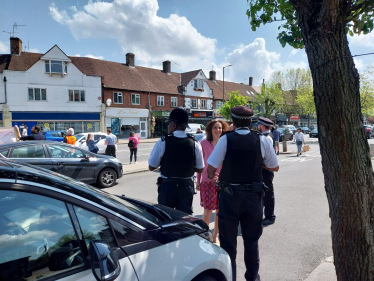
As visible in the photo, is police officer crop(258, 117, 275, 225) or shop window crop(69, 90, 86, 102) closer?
police officer crop(258, 117, 275, 225)

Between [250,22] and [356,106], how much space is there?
94.8 inches

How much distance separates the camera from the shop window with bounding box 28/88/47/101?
1079 inches

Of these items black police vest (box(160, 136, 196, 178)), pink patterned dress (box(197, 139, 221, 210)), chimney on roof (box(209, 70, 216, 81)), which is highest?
chimney on roof (box(209, 70, 216, 81))

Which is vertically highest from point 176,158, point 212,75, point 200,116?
point 212,75

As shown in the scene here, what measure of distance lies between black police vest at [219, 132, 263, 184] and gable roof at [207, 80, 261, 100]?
134 feet

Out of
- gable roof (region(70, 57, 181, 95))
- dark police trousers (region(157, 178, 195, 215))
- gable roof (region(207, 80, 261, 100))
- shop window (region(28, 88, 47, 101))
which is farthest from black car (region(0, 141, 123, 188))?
gable roof (region(207, 80, 261, 100))

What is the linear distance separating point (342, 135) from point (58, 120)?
30205 millimetres

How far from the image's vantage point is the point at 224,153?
9.91ft

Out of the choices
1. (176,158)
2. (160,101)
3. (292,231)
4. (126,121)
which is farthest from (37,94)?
(292,231)

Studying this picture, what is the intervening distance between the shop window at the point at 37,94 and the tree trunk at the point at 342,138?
99.2 ft

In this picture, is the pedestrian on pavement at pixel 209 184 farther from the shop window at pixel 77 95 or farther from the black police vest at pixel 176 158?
the shop window at pixel 77 95

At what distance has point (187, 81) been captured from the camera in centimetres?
3953

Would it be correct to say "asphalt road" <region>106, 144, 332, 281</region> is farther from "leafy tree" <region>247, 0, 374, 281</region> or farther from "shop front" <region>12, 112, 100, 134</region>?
"shop front" <region>12, 112, 100, 134</region>

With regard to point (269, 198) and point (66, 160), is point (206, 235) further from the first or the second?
point (66, 160)
